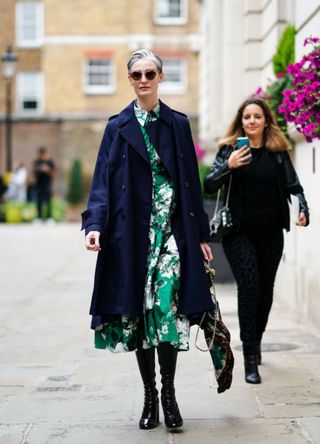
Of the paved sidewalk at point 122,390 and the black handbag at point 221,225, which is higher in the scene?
the black handbag at point 221,225

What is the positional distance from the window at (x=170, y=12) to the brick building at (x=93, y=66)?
39 mm

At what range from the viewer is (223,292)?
10375 millimetres

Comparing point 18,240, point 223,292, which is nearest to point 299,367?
point 223,292

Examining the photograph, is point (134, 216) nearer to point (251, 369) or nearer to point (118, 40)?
point (251, 369)

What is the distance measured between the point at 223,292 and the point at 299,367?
4174mm

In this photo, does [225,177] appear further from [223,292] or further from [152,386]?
[223,292]

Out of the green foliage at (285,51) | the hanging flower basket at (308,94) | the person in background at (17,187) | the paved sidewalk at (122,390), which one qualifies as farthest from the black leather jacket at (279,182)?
the person in background at (17,187)

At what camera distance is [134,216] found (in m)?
4.62

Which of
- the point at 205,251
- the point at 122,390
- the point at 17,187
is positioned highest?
the point at 17,187

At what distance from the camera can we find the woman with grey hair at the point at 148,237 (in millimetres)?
4559

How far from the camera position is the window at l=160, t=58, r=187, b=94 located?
37312mm

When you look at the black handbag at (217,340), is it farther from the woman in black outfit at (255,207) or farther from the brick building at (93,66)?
the brick building at (93,66)

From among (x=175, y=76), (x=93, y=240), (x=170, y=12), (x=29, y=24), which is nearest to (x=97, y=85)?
(x=175, y=76)

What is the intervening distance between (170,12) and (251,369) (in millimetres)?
32819
